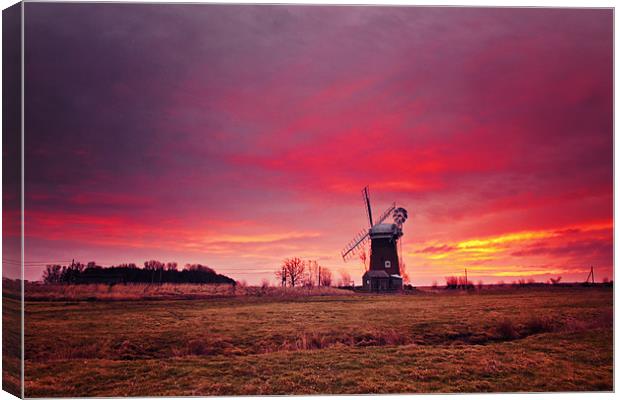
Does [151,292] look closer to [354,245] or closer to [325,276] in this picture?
[325,276]

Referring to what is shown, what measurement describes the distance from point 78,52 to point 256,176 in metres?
4.48

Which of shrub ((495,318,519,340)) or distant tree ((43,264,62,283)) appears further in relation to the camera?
shrub ((495,318,519,340))

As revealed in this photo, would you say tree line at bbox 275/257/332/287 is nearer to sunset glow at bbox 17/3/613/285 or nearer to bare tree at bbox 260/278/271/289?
bare tree at bbox 260/278/271/289

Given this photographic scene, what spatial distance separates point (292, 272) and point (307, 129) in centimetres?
418

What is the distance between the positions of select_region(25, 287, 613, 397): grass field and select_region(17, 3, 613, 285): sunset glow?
109 centimetres

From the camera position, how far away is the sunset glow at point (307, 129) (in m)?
12.4

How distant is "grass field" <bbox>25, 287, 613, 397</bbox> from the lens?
1150 cm

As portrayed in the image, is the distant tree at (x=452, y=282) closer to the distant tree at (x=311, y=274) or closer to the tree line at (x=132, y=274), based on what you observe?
the distant tree at (x=311, y=274)

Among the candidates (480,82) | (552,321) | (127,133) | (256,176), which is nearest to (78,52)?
(127,133)

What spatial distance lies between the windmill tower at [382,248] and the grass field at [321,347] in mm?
2215

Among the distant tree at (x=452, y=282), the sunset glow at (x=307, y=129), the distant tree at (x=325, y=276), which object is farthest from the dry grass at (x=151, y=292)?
the distant tree at (x=452, y=282)

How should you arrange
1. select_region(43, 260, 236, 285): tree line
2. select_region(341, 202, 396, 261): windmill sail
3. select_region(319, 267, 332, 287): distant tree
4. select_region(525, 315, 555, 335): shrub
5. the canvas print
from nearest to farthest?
the canvas print < select_region(43, 260, 236, 285): tree line < select_region(525, 315, 555, 335): shrub < select_region(341, 202, 396, 261): windmill sail < select_region(319, 267, 332, 287): distant tree

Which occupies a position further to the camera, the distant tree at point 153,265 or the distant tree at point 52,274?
the distant tree at point 153,265

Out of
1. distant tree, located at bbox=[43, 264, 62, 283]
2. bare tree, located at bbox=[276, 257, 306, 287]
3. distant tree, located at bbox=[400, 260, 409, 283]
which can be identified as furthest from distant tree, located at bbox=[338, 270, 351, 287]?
distant tree, located at bbox=[43, 264, 62, 283]
